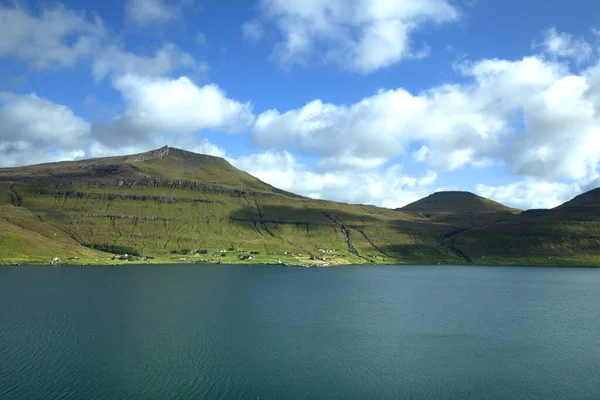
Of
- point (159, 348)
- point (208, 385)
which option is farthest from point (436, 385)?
point (159, 348)

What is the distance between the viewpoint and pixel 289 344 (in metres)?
84.5

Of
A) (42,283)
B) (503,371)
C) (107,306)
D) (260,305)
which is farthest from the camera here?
(42,283)

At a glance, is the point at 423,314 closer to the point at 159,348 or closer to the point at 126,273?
the point at 159,348

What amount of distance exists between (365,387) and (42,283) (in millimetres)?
133477

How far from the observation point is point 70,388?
58.7 meters

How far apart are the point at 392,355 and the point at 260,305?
182 feet

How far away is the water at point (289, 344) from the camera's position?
2434 inches

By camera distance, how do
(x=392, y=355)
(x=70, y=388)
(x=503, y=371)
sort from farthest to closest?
(x=392, y=355) < (x=503, y=371) < (x=70, y=388)

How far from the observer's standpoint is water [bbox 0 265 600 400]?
61.8m

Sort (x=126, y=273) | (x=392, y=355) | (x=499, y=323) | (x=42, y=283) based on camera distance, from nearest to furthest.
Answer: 1. (x=392, y=355)
2. (x=499, y=323)
3. (x=42, y=283)
4. (x=126, y=273)

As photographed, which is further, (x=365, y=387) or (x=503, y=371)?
(x=503, y=371)

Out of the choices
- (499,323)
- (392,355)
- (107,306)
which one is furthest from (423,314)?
(107,306)

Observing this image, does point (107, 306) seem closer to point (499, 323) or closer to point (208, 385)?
point (208, 385)

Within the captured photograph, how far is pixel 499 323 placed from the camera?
107500 millimetres
